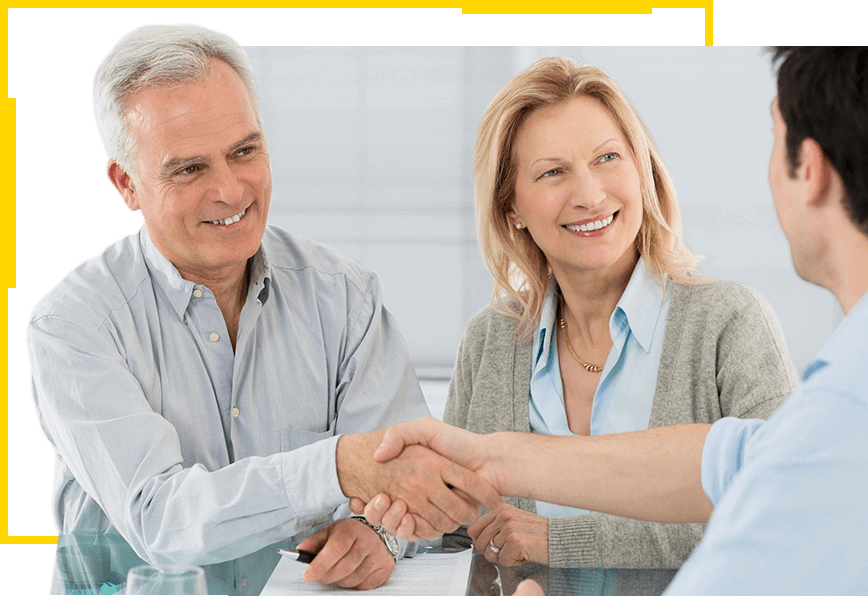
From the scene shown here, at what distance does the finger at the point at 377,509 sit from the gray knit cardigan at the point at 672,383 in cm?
29

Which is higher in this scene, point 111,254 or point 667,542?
point 111,254

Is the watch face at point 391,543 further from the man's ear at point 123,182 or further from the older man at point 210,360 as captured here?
the man's ear at point 123,182

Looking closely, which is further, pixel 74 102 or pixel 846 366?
pixel 74 102

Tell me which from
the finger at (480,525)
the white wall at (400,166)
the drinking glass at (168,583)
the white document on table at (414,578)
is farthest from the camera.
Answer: the white wall at (400,166)

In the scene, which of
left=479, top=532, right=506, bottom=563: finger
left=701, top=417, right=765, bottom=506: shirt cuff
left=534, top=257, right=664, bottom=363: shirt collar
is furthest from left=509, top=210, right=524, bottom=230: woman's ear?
left=701, top=417, right=765, bottom=506: shirt cuff

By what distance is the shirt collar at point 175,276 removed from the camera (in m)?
1.74

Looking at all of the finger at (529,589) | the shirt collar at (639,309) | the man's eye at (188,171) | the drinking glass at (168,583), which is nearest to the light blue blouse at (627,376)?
the shirt collar at (639,309)

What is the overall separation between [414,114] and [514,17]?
4.34 ft

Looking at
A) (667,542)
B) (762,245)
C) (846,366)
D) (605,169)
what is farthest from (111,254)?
(762,245)

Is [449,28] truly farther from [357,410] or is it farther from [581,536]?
[581,536]

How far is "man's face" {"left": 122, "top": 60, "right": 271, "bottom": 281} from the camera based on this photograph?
1.63 meters

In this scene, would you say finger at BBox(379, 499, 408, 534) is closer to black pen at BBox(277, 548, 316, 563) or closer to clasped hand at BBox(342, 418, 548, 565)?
clasped hand at BBox(342, 418, 548, 565)

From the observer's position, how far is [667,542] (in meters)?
1.52

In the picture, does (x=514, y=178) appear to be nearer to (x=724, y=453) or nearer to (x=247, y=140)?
(x=247, y=140)
